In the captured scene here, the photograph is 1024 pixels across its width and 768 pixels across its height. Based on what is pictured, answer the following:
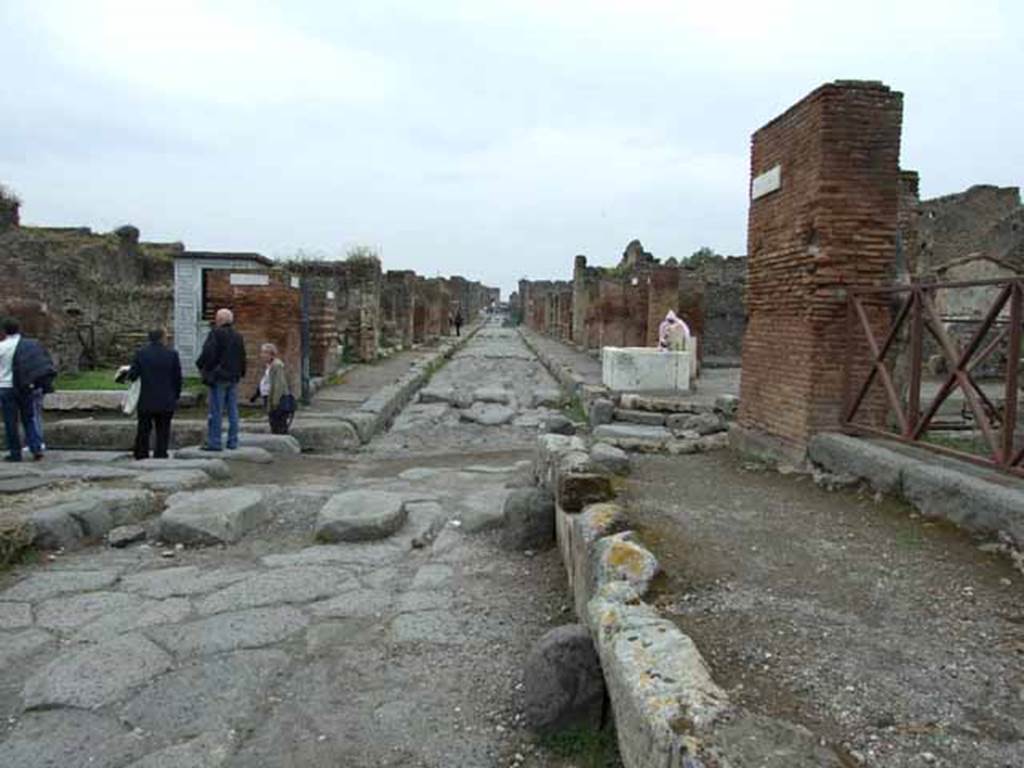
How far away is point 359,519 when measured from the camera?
17.7ft

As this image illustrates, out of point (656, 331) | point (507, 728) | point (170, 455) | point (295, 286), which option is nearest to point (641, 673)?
point (507, 728)

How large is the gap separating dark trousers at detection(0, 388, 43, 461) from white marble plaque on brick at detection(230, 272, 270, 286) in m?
3.48

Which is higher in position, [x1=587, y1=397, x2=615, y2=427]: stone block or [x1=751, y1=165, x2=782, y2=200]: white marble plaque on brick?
[x1=751, y1=165, x2=782, y2=200]: white marble plaque on brick

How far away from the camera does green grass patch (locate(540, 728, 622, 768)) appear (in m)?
2.66

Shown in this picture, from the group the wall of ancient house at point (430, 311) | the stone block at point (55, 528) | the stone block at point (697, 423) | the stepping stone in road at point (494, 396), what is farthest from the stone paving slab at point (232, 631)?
the wall of ancient house at point (430, 311)

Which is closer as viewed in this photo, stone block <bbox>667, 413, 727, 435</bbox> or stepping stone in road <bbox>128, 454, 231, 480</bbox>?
stepping stone in road <bbox>128, 454, 231, 480</bbox>

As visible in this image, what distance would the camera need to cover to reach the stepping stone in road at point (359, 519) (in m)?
5.35

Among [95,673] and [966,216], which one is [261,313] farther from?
[966,216]

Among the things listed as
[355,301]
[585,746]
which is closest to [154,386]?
[585,746]

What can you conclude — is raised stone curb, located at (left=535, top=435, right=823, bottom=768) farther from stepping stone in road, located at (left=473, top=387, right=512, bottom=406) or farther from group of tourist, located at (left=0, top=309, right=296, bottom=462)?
stepping stone in road, located at (left=473, top=387, right=512, bottom=406)

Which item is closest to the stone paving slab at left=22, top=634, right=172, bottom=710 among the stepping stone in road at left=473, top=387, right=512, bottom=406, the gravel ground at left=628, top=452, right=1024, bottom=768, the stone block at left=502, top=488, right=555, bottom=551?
the gravel ground at left=628, top=452, right=1024, bottom=768

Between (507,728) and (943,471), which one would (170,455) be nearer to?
(507,728)

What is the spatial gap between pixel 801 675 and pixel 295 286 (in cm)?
988

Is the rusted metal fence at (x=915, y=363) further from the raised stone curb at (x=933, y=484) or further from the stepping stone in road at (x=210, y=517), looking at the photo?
the stepping stone in road at (x=210, y=517)
